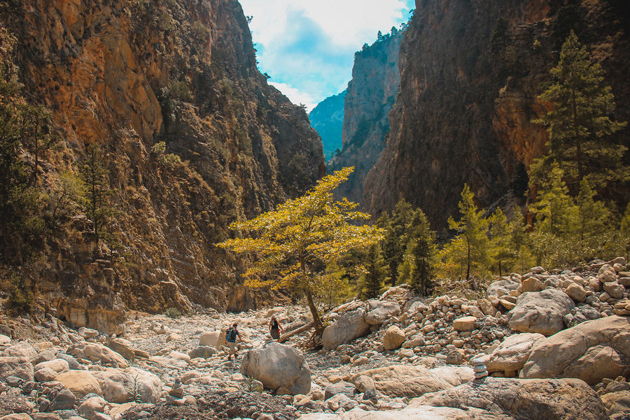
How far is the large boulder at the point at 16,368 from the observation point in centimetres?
597

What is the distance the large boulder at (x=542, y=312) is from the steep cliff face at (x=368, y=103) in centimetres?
12005

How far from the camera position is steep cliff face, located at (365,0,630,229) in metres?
37.4

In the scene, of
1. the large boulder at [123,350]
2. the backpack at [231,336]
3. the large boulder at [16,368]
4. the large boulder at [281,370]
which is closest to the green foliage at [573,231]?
the large boulder at [281,370]

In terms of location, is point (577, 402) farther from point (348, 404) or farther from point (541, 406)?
point (348, 404)

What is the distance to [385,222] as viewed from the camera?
39.2m

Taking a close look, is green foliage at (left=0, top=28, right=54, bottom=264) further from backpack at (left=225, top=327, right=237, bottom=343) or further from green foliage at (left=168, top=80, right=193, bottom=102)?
green foliage at (left=168, top=80, right=193, bottom=102)

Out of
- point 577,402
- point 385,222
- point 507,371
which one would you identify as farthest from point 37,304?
point 385,222

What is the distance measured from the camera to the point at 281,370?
24.6ft

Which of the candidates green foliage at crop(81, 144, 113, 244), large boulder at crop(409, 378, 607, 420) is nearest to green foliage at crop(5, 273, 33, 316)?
green foliage at crop(81, 144, 113, 244)

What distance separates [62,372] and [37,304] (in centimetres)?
752

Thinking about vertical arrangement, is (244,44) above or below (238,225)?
above

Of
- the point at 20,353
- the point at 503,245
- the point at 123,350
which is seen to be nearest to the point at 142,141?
the point at 123,350

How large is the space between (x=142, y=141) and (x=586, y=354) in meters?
31.1

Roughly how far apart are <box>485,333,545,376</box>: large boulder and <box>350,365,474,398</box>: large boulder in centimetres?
48
